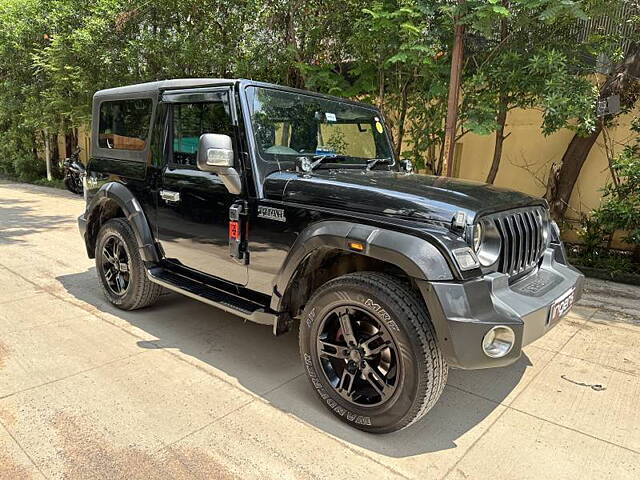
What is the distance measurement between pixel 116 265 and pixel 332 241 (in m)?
2.58

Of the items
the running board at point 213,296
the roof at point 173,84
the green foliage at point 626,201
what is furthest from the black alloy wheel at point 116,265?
the green foliage at point 626,201

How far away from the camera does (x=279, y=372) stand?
10.5ft

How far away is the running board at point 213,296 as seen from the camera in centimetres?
293

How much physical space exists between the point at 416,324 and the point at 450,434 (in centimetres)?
79

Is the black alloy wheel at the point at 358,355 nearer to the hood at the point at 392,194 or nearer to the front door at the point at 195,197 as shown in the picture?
the hood at the point at 392,194

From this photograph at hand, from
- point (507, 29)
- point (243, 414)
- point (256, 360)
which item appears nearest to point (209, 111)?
point (256, 360)

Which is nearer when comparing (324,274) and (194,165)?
(324,274)

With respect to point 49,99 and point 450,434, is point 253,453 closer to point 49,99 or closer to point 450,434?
point 450,434

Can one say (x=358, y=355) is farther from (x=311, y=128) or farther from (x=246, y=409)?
(x=311, y=128)

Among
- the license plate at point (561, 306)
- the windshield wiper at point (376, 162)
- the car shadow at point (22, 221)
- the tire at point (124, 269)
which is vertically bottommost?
the car shadow at point (22, 221)

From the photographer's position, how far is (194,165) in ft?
11.1

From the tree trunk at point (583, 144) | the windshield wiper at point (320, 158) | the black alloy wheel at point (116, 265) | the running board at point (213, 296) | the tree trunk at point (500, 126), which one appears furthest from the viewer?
the tree trunk at point (500, 126)

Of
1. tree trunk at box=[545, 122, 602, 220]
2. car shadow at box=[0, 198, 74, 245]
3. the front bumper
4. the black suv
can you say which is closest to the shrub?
tree trunk at box=[545, 122, 602, 220]

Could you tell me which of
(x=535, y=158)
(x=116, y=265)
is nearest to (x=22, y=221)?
(x=116, y=265)
